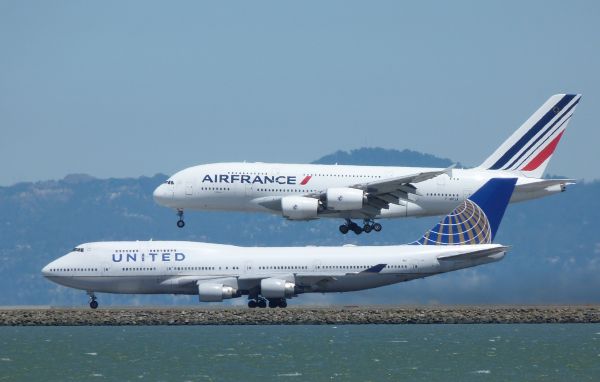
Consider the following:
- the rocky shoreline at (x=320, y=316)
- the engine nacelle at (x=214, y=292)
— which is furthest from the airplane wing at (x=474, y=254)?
the engine nacelle at (x=214, y=292)

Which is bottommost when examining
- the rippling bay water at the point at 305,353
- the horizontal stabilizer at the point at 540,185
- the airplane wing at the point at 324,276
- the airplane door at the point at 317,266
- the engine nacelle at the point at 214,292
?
the rippling bay water at the point at 305,353

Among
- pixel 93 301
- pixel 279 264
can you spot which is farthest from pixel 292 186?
pixel 93 301

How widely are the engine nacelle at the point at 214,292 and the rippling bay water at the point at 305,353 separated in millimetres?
1918

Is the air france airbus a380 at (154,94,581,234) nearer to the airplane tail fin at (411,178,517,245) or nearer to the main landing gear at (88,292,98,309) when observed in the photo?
the airplane tail fin at (411,178,517,245)

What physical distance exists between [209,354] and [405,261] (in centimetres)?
1469

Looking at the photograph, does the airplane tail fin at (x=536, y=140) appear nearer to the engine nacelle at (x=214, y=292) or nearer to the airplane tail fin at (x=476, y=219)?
the airplane tail fin at (x=476, y=219)

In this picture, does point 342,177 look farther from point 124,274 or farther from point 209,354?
point 209,354

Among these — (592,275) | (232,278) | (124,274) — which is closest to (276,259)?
(232,278)

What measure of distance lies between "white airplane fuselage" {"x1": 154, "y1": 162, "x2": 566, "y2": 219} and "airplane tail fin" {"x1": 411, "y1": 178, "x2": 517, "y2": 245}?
8.08ft

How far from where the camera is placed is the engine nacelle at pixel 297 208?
95125 millimetres

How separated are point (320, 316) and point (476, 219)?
33.6ft

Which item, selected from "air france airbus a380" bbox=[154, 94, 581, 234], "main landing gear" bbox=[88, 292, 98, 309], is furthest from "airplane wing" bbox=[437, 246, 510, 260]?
"main landing gear" bbox=[88, 292, 98, 309]

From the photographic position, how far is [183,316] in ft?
315

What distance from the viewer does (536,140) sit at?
106 m
